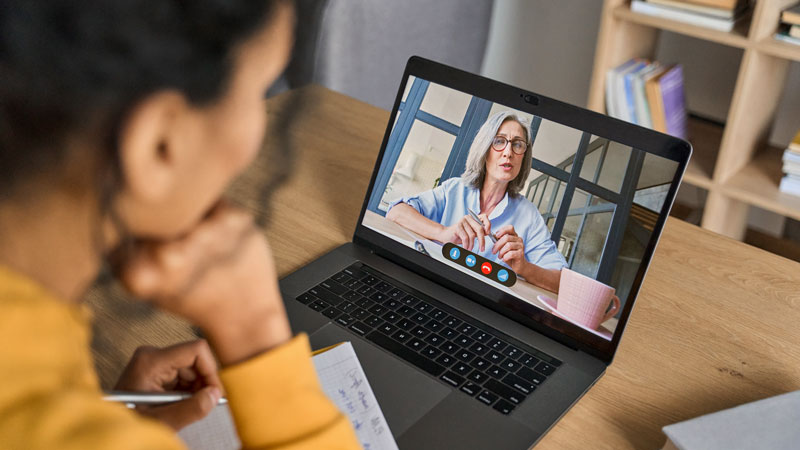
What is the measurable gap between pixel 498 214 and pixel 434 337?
17 cm

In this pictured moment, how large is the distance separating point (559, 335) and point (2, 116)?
0.65 m

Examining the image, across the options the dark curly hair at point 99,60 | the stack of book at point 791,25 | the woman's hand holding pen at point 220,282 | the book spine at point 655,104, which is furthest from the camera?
the book spine at point 655,104

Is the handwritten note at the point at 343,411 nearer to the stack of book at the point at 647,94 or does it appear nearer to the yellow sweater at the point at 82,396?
the yellow sweater at the point at 82,396

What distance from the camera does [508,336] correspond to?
860 millimetres

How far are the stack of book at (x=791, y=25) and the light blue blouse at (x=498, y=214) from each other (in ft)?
A: 4.05

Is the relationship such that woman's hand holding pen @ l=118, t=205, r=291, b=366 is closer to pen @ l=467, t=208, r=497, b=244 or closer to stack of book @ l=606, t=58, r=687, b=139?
pen @ l=467, t=208, r=497, b=244

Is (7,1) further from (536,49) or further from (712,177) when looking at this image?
(536,49)

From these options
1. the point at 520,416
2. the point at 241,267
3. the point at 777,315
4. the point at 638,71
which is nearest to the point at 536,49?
the point at 638,71

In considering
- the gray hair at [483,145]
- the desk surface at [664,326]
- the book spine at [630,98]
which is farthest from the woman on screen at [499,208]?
the book spine at [630,98]

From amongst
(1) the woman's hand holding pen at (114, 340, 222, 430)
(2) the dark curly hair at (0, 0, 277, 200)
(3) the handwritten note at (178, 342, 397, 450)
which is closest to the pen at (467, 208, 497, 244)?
(3) the handwritten note at (178, 342, 397, 450)

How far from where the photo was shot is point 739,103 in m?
1.85

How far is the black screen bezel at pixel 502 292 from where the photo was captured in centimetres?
80

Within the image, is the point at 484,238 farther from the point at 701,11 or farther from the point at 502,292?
the point at 701,11

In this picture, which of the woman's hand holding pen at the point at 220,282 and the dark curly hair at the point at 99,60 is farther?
the woman's hand holding pen at the point at 220,282
